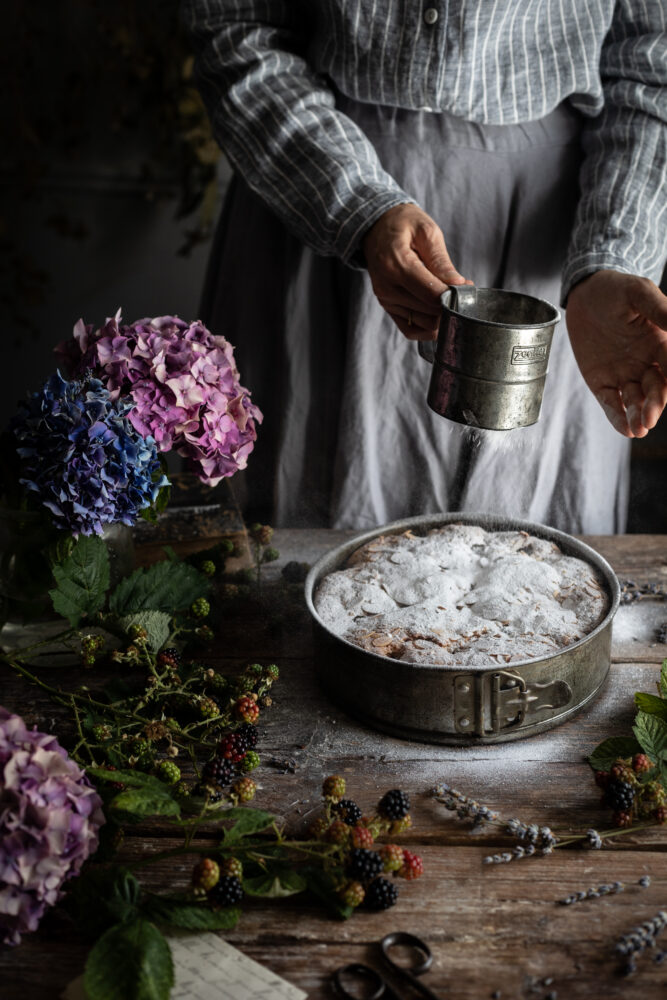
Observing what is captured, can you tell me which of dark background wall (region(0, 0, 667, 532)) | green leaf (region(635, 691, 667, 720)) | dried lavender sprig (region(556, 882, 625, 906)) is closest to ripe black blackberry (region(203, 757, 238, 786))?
dried lavender sprig (region(556, 882, 625, 906))

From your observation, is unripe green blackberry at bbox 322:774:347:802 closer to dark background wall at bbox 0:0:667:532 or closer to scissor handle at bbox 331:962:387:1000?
scissor handle at bbox 331:962:387:1000

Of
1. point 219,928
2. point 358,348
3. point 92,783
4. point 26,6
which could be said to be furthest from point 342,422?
point 26,6

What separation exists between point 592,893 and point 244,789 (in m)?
0.34

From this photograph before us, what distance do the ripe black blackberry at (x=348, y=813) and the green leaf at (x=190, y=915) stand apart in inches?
5.8

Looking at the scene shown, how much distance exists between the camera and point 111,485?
1038mm

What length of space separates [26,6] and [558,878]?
3007 mm

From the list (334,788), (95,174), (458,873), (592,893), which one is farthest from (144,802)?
(95,174)

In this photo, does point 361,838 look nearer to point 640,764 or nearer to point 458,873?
point 458,873

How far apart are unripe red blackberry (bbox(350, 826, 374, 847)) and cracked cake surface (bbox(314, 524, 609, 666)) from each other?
0.24 metres

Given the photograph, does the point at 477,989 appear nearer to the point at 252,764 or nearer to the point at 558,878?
the point at 558,878

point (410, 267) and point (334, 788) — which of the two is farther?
point (410, 267)

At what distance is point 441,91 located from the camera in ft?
4.88

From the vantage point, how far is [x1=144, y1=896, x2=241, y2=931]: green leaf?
2.70 ft

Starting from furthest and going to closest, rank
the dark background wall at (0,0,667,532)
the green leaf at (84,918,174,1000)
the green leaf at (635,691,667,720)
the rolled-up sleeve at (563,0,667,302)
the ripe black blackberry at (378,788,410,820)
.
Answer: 1. the dark background wall at (0,0,667,532)
2. the rolled-up sleeve at (563,0,667,302)
3. the green leaf at (635,691,667,720)
4. the ripe black blackberry at (378,788,410,820)
5. the green leaf at (84,918,174,1000)
